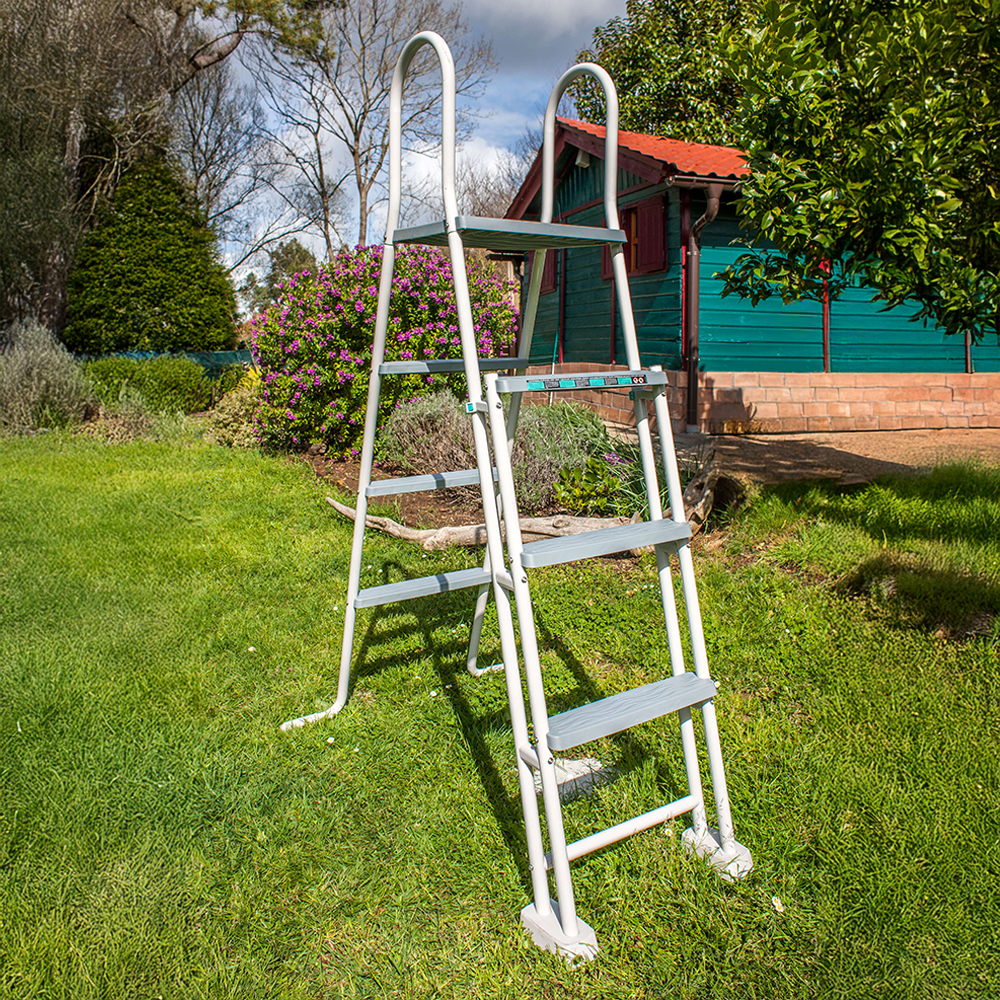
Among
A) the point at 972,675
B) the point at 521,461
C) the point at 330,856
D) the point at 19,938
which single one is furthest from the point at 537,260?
the point at 521,461

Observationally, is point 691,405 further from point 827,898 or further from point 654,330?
point 827,898

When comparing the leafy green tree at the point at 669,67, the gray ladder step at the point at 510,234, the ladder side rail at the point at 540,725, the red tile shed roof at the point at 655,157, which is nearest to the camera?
the ladder side rail at the point at 540,725

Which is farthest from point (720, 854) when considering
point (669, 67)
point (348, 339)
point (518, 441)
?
point (669, 67)

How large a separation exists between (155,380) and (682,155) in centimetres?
797

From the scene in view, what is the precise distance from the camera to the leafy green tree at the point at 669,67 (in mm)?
16828

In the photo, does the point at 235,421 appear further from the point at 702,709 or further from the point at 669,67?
the point at 669,67

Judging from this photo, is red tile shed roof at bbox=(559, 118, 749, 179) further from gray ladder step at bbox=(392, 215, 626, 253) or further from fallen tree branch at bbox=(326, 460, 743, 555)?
gray ladder step at bbox=(392, 215, 626, 253)

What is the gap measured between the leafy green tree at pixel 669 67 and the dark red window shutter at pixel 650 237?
8.08 metres

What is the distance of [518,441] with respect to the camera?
607 cm

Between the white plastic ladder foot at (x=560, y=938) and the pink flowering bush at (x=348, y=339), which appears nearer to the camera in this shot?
the white plastic ladder foot at (x=560, y=938)

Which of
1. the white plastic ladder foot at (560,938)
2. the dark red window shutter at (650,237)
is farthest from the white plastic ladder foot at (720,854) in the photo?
the dark red window shutter at (650,237)

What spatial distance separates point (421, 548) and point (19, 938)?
3.17m

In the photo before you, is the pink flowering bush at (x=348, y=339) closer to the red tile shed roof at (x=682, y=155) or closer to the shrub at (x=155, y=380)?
the red tile shed roof at (x=682, y=155)

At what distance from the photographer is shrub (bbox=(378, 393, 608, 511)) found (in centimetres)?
580
